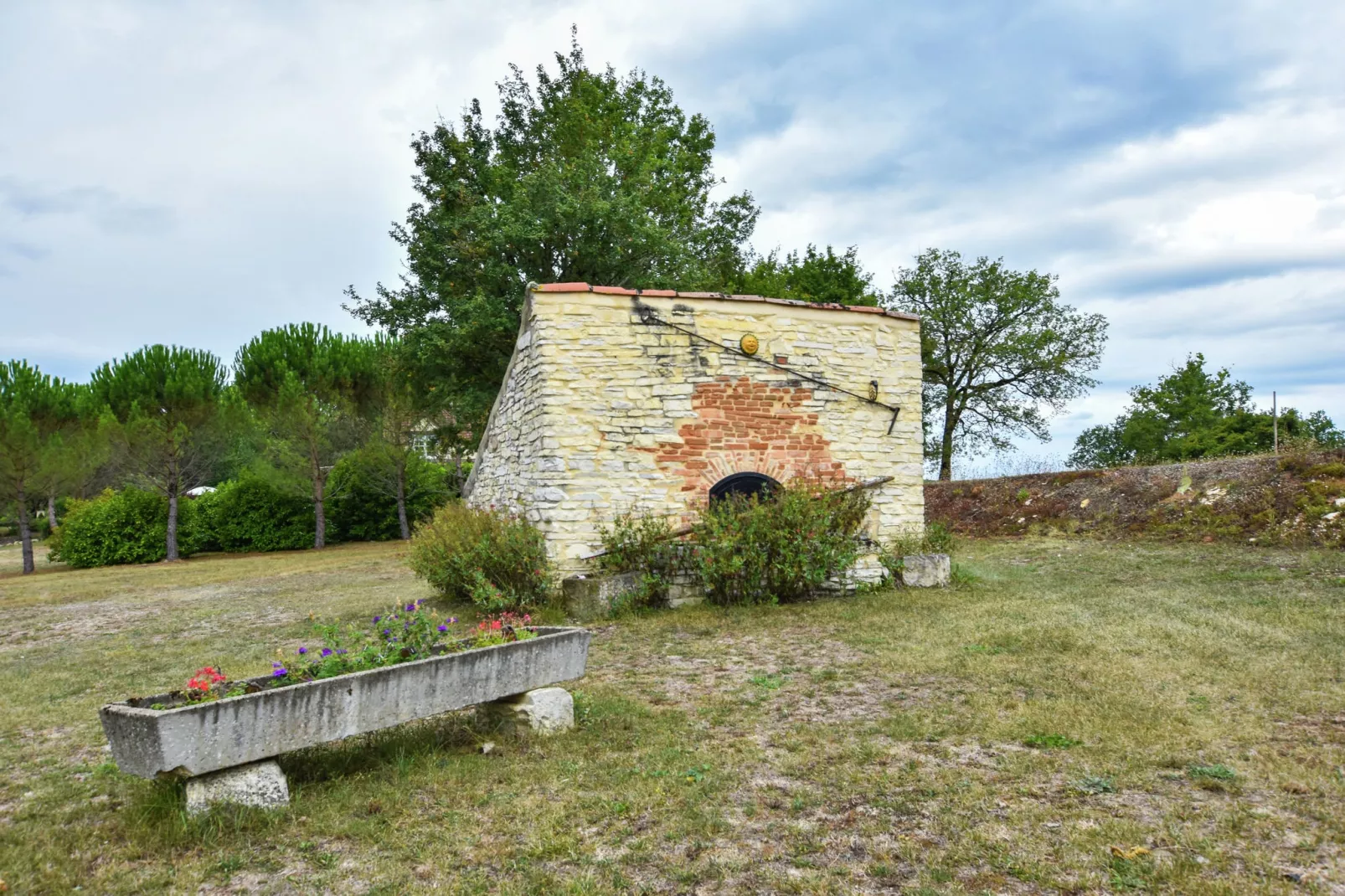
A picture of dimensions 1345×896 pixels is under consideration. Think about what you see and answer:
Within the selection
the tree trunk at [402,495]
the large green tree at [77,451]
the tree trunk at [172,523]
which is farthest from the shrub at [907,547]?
the large green tree at [77,451]

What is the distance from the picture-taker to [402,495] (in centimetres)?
2559

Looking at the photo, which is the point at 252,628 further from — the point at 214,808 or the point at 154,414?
the point at 154,414

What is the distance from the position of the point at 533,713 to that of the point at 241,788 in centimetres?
160

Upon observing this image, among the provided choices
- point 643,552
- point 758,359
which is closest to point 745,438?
point 758,359

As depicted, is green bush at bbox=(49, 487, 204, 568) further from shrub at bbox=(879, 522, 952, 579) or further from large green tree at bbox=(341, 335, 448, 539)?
shrub at bbox=(879, 522, 952, 579)

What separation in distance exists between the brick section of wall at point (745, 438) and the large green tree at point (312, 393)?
18.6 metres

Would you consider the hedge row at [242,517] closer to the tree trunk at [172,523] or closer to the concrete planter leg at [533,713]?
the tree trunk at [172,523]

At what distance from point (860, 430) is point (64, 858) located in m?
9.16

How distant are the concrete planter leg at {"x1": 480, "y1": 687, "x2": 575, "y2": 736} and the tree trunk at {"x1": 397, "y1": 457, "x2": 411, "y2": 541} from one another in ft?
71.3

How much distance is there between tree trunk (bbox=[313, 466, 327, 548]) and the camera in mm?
25094

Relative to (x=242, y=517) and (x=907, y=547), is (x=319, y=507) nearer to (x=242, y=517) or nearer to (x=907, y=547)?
(x=242, y=517)

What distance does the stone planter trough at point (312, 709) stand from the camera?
345cm

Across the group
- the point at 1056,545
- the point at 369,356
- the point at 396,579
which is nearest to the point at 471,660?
the point at 396,579

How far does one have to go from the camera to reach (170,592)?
50.5 feet
